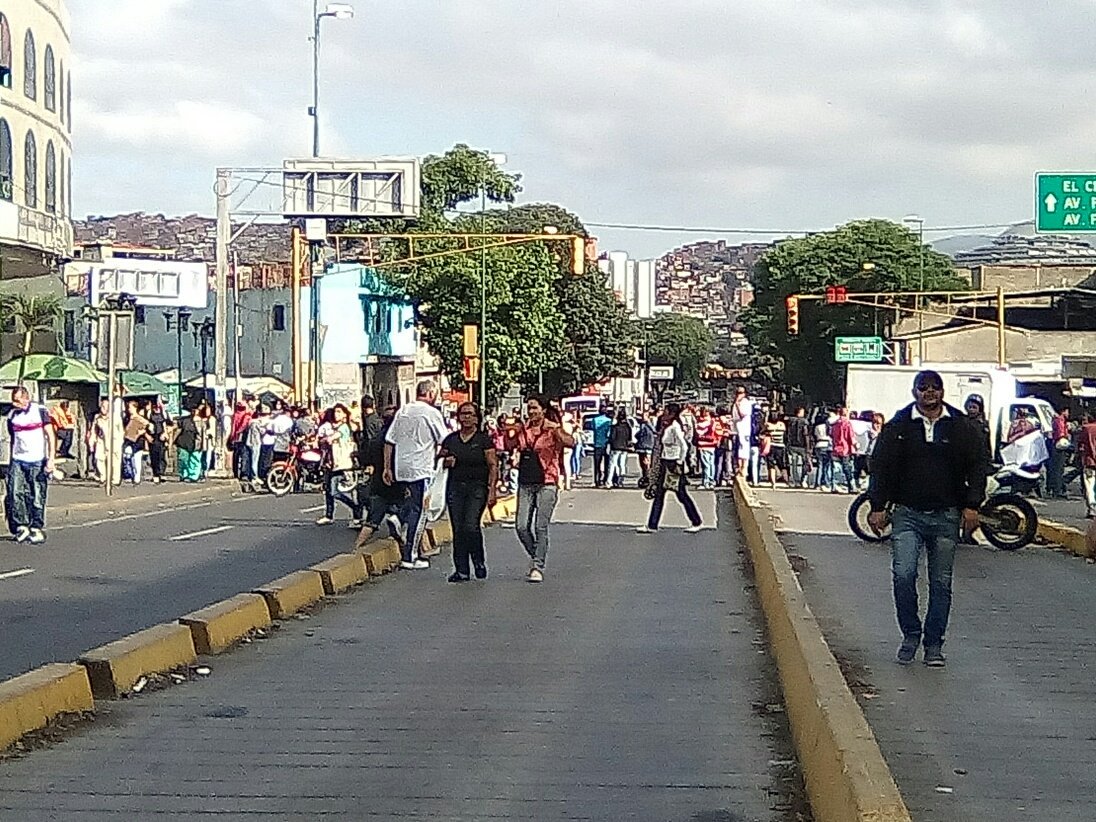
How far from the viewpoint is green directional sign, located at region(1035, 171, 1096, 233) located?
28.4 m

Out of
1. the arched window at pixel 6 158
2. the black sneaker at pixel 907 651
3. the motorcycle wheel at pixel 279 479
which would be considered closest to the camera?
the black sneaker at pixel 907 651

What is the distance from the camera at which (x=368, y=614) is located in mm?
13211

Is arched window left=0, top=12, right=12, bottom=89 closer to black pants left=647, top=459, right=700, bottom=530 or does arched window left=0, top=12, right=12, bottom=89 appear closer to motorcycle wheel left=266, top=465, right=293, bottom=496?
motorcycle wheel left=266, top=465, right=293, bottom=496

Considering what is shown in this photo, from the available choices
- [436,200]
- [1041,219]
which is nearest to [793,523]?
[1041,219]

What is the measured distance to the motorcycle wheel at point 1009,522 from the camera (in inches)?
798

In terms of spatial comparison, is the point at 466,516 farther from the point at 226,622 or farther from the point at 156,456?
the point at 156,456

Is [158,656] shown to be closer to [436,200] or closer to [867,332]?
[436,200]

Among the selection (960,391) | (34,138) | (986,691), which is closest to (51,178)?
(34,138)

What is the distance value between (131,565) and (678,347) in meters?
133

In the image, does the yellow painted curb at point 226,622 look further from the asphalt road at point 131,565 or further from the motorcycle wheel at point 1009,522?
Result: the motorcycle wheel at point 1009,522

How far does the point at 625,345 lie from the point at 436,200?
1562 cm

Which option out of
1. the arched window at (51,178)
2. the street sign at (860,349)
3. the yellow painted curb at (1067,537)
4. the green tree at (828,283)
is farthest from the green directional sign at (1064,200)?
the green tree at (828,283)

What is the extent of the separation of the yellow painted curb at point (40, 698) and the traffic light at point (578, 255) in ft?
79.6

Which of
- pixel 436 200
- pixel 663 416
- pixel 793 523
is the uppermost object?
pixel 436 200
